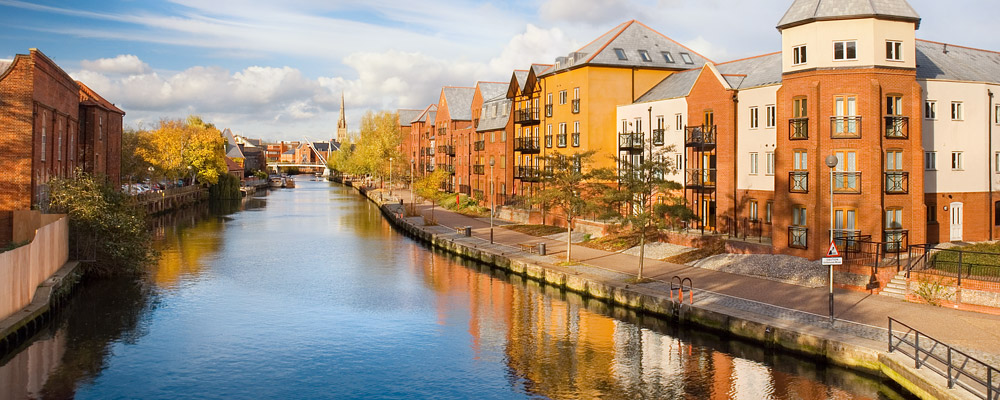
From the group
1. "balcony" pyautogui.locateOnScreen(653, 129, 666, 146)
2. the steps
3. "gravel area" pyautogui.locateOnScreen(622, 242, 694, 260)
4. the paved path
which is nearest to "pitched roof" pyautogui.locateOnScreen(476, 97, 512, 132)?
"balcony" pyautogui.locateOnScreen(653, 129, 666, 146)

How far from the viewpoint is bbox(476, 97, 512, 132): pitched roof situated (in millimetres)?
69625

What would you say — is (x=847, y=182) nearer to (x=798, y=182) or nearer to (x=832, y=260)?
(x=798, y=182)

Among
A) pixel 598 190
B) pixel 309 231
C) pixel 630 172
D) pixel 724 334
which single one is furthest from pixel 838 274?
pixel 309 231

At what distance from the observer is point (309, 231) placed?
63625 mm

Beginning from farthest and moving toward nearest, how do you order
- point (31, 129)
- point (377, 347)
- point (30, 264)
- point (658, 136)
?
point (658, 136) → point (31, 129) → point (30, 264) → point (377, 347)

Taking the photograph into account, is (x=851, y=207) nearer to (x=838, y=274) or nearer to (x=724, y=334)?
(x=838, y=274)

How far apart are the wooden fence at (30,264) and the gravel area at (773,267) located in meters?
26.8

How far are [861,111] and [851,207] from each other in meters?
3.98

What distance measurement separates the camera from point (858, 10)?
31.2m

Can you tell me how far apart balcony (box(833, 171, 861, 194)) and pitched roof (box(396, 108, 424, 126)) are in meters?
105

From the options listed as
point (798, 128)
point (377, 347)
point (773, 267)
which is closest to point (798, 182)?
point (798, 128)

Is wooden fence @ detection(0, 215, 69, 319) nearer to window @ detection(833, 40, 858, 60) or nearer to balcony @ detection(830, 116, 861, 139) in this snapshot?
balcony @ detection(830, 116, 861, 139)

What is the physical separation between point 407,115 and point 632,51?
3359 inches

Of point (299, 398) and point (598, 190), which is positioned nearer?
point (299, 398)
